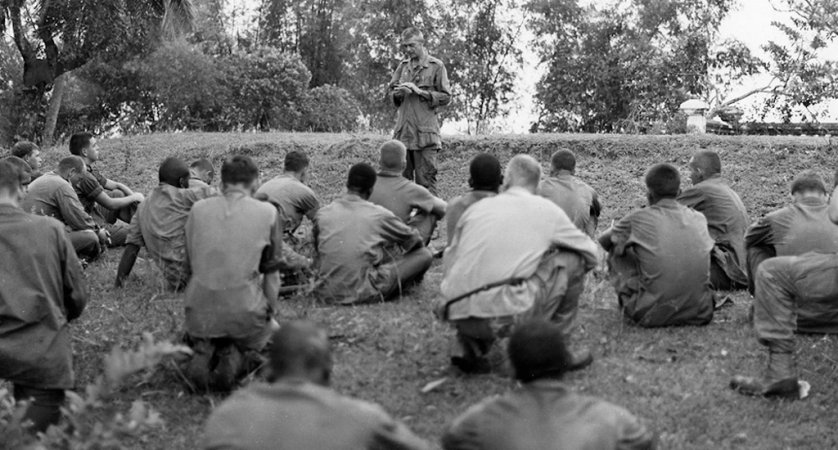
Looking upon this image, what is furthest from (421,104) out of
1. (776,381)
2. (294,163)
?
(776,381)

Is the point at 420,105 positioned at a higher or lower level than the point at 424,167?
higher

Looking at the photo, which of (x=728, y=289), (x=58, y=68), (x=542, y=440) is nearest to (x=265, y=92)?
(x=58, y=68)

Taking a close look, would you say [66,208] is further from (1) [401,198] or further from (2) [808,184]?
(2) [808,184]

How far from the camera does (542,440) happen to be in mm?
4465

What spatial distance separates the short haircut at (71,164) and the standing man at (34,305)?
518cm

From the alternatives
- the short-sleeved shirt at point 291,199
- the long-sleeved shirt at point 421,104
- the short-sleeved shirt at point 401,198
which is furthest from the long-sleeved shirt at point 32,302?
the long-sleeved shirt at point 421,104

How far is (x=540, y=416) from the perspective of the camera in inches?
178

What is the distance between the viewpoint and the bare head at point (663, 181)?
905cm

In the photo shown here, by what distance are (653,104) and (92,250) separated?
16939 millimetres

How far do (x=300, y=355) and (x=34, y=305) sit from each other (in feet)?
11.3

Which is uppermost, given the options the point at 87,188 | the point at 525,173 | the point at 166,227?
the point at 525,173

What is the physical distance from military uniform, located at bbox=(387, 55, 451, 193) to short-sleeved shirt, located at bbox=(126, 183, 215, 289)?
3.83 meters

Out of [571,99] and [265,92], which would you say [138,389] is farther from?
[265,92]

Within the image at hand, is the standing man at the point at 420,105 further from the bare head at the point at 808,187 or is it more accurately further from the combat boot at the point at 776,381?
the combat boot at the point at 776,381
